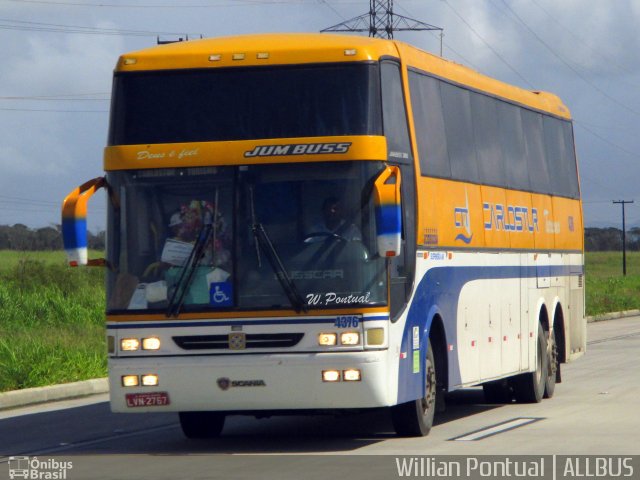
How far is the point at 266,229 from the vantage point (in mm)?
12172

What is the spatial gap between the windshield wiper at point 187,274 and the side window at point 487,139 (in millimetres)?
4436

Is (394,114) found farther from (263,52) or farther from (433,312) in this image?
(433,312)

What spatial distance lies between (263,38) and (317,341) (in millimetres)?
3007

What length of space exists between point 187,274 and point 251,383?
1.11 metres

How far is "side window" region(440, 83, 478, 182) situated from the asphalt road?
9.00 feet

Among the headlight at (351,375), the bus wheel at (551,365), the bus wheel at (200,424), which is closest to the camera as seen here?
the headlight at (351,375)

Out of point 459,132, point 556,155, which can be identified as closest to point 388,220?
point 459,132

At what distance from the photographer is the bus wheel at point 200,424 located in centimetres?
1390

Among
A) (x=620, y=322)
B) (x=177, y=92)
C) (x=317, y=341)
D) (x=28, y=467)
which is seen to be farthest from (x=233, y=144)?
(x=620, y=322)

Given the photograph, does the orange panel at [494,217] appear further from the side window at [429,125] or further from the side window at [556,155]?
the side window at [556,155]

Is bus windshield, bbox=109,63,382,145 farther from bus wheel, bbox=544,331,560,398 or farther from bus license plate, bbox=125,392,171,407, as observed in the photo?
bus wheel, bbox=544,331,560,398

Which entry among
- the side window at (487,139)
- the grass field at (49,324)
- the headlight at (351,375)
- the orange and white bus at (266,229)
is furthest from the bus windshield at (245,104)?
the grass field at (49,324)

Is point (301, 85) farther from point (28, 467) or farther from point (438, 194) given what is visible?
point (28, 467)

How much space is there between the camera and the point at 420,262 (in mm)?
13125
